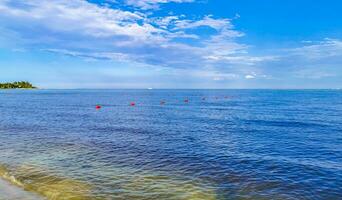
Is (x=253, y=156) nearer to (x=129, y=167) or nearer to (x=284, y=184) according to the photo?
(x=284, y=184)

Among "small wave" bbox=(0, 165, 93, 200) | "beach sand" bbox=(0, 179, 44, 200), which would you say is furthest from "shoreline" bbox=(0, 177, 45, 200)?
"small wave" bbox=(0, 165, 93, 200)

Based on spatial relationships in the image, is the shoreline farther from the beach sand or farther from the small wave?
the small wave

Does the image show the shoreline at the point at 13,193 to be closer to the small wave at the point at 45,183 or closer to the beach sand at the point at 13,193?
the beach sand at the point at 13,193

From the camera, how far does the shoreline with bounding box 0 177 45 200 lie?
1703 cm

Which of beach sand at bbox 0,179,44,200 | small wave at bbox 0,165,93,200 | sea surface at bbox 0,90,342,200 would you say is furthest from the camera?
sea surface at bbox 0,90,342,200

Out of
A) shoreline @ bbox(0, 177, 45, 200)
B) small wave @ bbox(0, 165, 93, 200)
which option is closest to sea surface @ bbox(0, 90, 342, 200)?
small wave @ bbox(0, 165, 93, 200)

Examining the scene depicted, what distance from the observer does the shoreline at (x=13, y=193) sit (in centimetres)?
1703

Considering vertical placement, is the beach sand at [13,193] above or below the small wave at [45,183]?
above

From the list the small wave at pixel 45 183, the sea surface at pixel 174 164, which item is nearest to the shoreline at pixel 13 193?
the small wave at pixel 45 183

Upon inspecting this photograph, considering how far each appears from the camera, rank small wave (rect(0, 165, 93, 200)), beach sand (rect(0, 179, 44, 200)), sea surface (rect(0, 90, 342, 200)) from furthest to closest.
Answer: sea surface (rect(0, 90, 342, 200)) → small wave (rect(0, 165, 93, 200)) → beach sand (rect(0, 179, 44, 200))

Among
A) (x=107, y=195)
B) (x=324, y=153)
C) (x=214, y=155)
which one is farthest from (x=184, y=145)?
(x=107, y=195)

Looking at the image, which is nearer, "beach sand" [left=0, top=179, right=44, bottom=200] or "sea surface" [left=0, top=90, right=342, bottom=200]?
"beach sand" [left=0, top=179, right=44, bottom=200]

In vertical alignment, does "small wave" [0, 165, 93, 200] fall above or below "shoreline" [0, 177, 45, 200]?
below

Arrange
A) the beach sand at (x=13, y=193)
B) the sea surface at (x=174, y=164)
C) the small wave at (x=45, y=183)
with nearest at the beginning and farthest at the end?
the beach sand at (x=13, y=193) → the small wave at (x=45, y=183) → the sea surface at (x=174, y=164)
